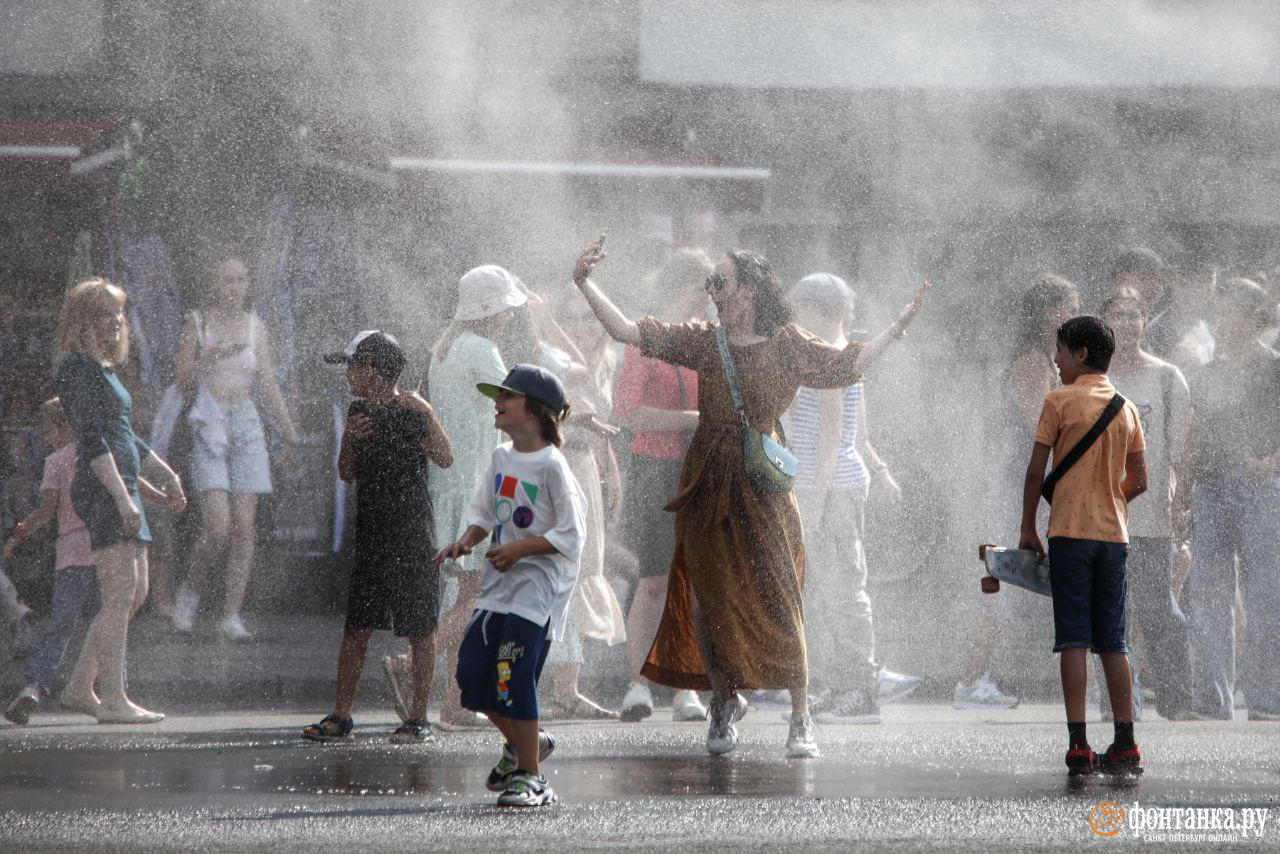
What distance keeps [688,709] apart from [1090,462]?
218 cm

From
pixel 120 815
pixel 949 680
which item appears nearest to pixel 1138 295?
pixel 949 680

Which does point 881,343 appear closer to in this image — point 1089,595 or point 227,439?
point 1089,595

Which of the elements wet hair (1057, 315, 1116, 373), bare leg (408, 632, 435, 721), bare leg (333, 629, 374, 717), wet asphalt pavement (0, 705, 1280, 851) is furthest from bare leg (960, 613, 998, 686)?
bare leg (333, 629, 374, 717)

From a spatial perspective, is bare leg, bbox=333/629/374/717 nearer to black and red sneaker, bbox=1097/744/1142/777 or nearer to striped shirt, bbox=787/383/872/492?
striped shirt, bbox=787/383/872/492

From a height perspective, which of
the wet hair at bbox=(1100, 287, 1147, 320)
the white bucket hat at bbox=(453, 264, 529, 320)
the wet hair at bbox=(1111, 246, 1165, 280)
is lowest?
the white bucket hat at bbox=(453, 264, 529, 320)

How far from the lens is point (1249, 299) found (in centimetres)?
651

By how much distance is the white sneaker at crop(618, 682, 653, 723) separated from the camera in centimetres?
611

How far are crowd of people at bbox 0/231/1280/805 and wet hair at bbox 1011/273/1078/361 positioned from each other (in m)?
0.01

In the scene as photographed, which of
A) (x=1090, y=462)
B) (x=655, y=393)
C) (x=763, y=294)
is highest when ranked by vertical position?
(x=763, y=294)

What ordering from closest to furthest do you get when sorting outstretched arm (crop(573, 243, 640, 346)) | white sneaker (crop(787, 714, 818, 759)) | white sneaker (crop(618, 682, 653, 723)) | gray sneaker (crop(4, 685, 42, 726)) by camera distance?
1. white sneaker (crop(787, 714, 818, 759))
2. outstretched arm (crop(573, 243, 640, 346))
3. gray sneaker (crop(4, 685, 42, 726))
4. white sneaker (crop(618, 682, 653, 723))

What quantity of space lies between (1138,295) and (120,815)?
4.34 metres

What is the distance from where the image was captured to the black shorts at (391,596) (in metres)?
5.50

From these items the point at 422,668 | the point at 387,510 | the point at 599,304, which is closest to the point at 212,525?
the point at 387,510

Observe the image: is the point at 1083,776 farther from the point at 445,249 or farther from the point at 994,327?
the point at 445,249
